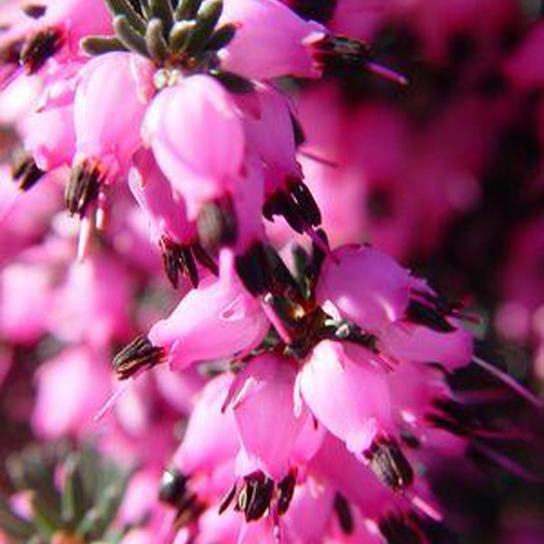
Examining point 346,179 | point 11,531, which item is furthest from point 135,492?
point 346,179

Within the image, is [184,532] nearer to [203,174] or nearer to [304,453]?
[304,453]

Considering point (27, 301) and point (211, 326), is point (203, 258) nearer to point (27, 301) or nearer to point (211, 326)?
point (211, 326)

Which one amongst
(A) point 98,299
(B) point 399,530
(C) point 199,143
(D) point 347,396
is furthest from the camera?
(A) point 98,299

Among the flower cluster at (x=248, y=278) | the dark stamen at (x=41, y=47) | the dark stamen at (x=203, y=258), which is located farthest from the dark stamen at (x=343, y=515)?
the dark stamen at (x=41, y=47)

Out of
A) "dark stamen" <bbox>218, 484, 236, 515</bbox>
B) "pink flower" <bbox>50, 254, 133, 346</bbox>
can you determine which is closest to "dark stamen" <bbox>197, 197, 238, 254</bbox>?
"dark stamen" <bbox>218, 484, 236, 515</bbox>

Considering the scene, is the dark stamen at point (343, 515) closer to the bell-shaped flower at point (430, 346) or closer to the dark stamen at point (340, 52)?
the bell-shaped flower at point (430, 346)

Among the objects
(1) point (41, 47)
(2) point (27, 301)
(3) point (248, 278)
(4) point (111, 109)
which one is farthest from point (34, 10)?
(2) point (27, 301)
